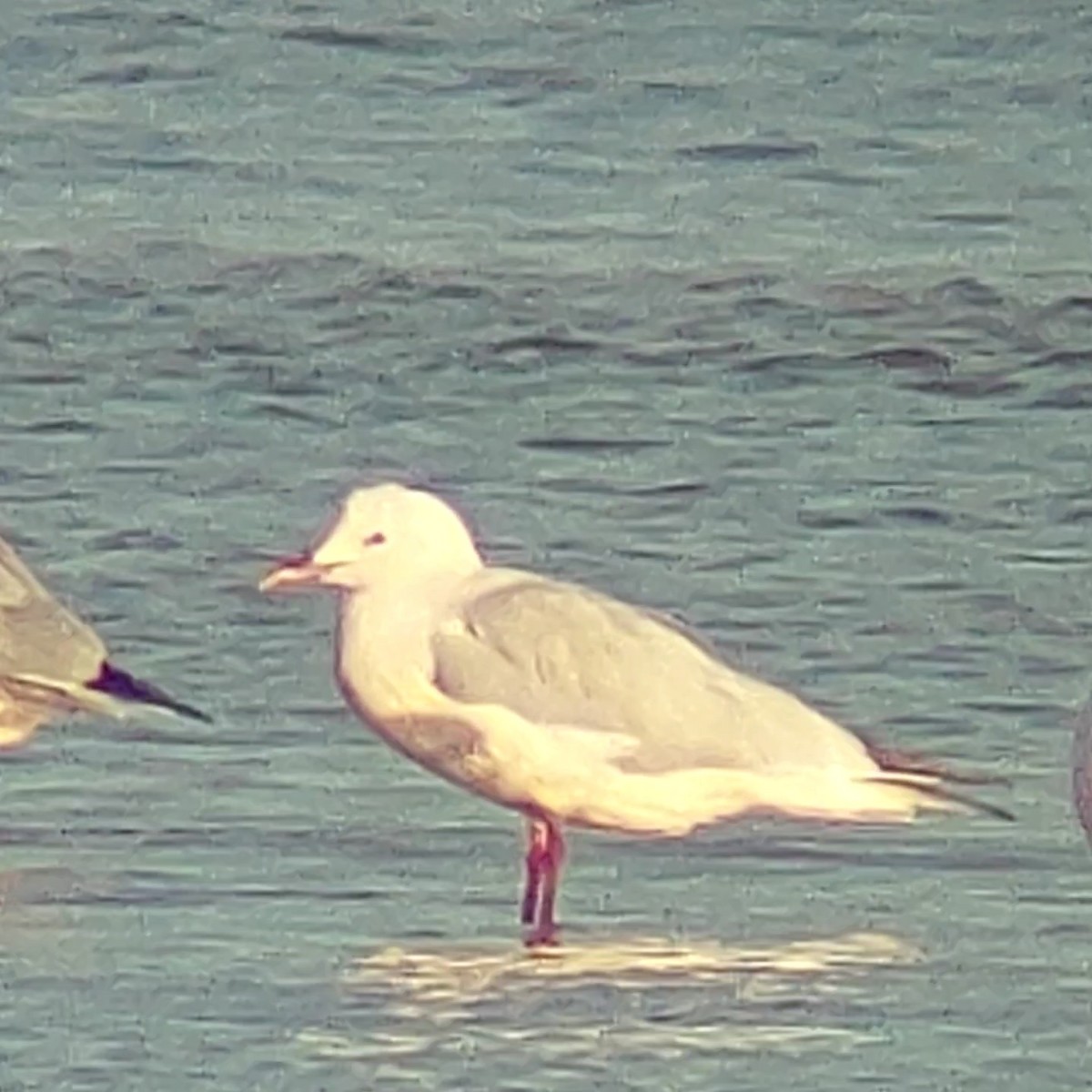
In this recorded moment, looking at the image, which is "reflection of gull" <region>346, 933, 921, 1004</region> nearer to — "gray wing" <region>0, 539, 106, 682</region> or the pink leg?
the pink leg

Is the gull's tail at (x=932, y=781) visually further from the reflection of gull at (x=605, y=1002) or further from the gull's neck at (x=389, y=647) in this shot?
the gull's neck at (x=389, y=647)

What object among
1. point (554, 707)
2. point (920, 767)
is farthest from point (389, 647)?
point (920, 767)

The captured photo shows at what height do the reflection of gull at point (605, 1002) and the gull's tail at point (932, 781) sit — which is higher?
the gull's tail at point (932, 781)

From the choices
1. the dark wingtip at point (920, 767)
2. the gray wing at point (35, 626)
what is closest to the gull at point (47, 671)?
the gray wing at point (35, 626)

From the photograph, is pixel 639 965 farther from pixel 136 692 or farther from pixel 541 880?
pixel 136 692

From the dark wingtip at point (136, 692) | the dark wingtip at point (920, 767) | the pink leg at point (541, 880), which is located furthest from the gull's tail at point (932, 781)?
the dark wingtip at point (136, 692)

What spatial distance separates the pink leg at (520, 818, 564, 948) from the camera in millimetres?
1677

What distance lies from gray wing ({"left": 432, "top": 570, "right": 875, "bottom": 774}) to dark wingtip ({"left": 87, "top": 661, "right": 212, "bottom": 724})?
9cm

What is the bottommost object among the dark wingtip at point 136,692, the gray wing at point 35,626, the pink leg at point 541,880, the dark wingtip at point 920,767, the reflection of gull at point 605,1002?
the reflection of gull at point 605,1002

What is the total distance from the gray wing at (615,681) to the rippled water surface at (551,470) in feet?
0.05

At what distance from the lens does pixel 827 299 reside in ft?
5.69

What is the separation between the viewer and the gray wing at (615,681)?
167 cm

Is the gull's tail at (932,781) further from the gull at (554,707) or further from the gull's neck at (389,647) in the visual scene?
the gull's neck at (389,647)

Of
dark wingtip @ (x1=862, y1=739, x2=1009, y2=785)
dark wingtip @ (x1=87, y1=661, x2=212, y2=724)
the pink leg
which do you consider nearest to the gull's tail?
dark wingtip @ (x1=862, y1=739, x2=1009, y2=785)
